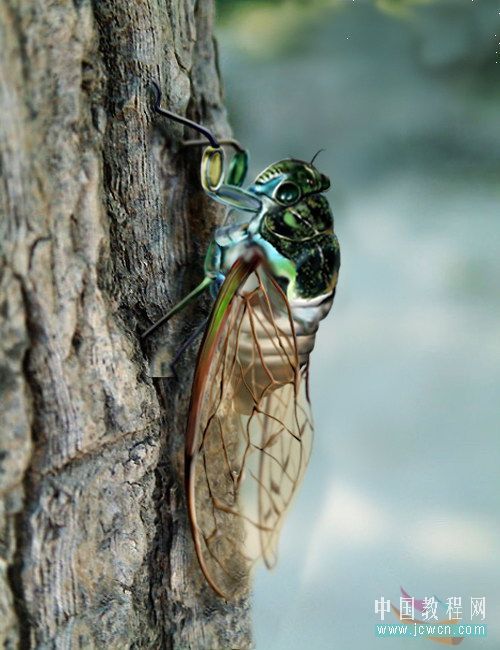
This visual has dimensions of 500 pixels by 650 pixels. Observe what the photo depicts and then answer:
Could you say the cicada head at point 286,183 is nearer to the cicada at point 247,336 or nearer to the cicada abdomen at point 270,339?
the cicada at point 247,336

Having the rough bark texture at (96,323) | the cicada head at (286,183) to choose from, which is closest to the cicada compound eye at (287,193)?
the cicada head at (286,183)

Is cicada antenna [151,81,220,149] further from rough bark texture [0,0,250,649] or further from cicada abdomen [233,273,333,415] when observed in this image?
cicada abdomen [233,273,333,415]

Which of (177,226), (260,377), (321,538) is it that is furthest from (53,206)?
(321,538)

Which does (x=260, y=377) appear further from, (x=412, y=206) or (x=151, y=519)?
(x=412, y=206)

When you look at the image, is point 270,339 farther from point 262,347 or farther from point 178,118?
point 178,118

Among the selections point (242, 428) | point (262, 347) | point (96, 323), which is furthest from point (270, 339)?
point (96, 323)

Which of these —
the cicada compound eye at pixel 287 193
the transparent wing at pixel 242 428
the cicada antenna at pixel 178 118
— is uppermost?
the cicada antenna at pixel 178 118

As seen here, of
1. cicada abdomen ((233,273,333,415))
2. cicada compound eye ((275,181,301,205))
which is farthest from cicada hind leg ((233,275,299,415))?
cicada compound eye ((275,181,301,205))
